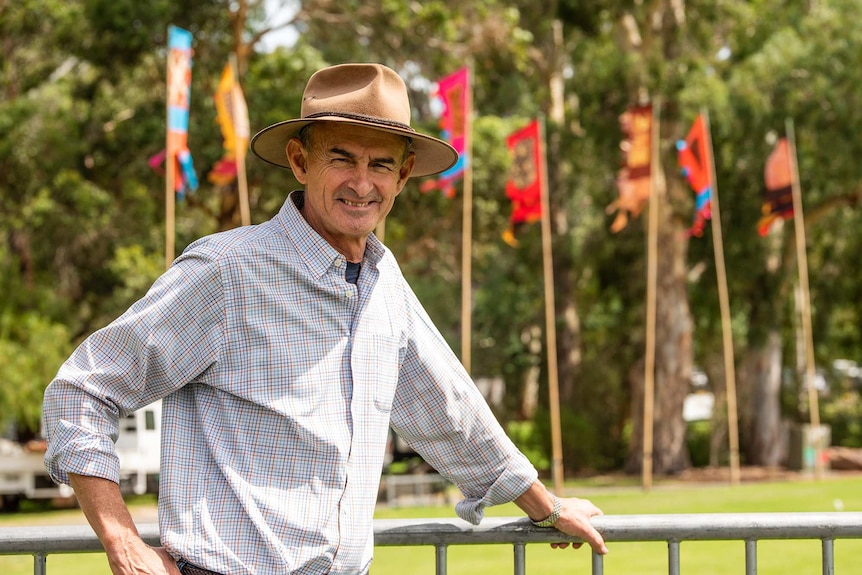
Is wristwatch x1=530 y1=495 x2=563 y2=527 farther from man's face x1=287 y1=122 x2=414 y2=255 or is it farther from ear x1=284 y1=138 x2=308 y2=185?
ear x1=284 y1=138 x2=308 y2=185

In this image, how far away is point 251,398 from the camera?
2.45 metres

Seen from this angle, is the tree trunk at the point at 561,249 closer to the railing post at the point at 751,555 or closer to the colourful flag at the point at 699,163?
the colourful flag at the point at 699,163

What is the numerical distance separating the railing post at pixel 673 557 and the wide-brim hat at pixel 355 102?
108 centimetres

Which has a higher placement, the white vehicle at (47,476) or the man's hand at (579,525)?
the man's hand at (579,525)

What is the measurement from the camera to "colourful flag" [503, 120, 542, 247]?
22.0 metres

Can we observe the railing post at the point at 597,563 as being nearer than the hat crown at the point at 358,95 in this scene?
No

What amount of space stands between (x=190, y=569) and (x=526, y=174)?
66.3 ft

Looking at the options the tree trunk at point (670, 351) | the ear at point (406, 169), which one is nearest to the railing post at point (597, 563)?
the ear at point (406, 169)

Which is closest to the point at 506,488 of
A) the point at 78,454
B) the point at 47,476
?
the point at 78,454

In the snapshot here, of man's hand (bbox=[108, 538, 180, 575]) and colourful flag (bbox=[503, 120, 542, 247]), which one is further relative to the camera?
colourful flag (bbox=[503, 120, 542, 247])

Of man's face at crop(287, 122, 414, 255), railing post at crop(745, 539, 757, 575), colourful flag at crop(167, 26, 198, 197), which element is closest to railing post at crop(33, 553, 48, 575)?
man's face at crop(287, 122, 414, 255)

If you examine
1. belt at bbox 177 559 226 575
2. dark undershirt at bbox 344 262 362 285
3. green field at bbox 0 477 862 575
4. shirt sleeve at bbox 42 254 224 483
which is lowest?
green field at bbox 0 477 862 575

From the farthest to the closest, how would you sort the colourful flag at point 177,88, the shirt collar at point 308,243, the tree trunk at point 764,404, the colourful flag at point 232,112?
the tree trunk at point 764,404, the colourful flag at point 232,112, the colourful flag at point 177,88, the shirt collar at point 308,243

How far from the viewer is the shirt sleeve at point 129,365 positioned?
232 cm
